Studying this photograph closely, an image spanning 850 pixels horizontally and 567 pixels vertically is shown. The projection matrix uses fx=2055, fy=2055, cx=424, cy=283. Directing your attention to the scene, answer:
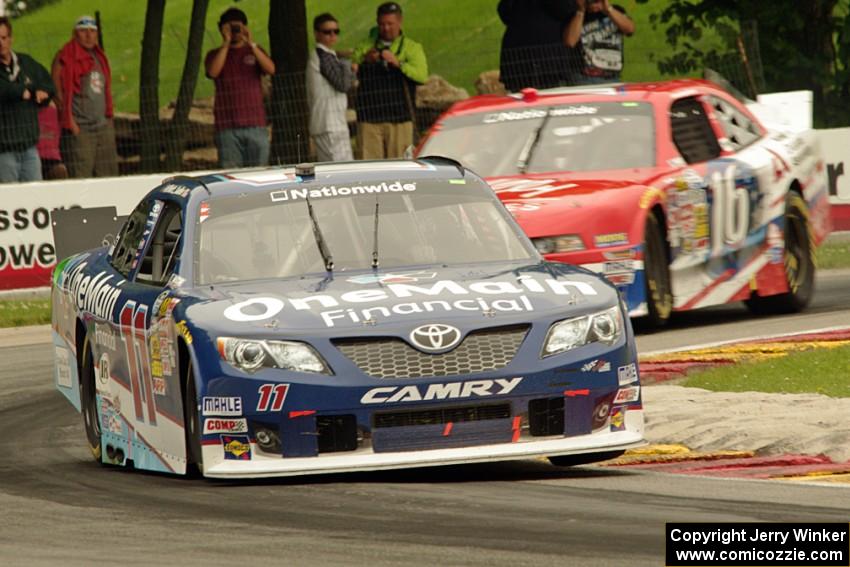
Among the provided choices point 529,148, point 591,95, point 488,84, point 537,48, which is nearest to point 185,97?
point 537,48

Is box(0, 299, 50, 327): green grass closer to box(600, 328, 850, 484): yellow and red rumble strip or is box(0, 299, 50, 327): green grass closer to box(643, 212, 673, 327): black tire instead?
box(643, 212, 673, 327): black tire

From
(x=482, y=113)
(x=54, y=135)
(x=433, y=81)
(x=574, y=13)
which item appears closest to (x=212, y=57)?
(x=54, y=135)

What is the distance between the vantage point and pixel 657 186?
45.0 ft

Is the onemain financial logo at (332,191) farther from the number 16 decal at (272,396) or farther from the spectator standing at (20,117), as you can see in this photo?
the spectator standing at (20,117)

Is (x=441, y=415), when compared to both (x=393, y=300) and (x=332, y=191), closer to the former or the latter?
(x=393, y=300)

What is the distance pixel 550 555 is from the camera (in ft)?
20.5

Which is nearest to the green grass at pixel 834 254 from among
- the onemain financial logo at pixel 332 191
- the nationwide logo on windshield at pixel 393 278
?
the onemain financial logo at pixel 332 191

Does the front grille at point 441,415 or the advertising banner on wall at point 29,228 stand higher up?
the front grille at point 441,415

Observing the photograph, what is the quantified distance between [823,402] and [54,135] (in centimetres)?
1177

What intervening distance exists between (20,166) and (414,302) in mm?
11801

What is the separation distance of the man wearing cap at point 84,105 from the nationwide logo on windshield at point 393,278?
1169 cm

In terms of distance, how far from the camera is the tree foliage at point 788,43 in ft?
79.3

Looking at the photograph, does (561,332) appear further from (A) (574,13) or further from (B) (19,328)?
(A) (574,13)

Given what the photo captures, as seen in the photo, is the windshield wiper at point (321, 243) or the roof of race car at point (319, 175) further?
the roof of race car at point (319, 175)
